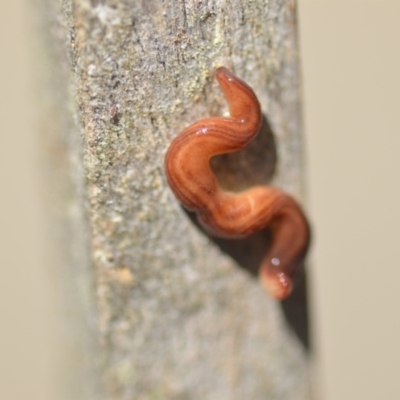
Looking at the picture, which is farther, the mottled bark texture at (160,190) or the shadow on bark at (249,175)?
the shadow on bark at (249,175)

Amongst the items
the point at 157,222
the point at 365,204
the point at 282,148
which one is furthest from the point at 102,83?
the point at 365,204

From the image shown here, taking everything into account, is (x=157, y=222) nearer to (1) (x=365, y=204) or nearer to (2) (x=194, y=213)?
(2) (x=194, y=213)

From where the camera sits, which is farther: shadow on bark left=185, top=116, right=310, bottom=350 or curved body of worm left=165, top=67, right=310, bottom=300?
shadow on bark left=185, top=116, right=310, bottom=350

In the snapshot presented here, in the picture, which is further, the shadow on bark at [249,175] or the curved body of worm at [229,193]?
the shadow on bark at [249,175]

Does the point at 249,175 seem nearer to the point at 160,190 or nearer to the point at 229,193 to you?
the point at 229,193

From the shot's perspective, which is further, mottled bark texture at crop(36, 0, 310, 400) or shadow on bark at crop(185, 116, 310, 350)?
shadow on bark at crop(185, 116, 310, 350)
